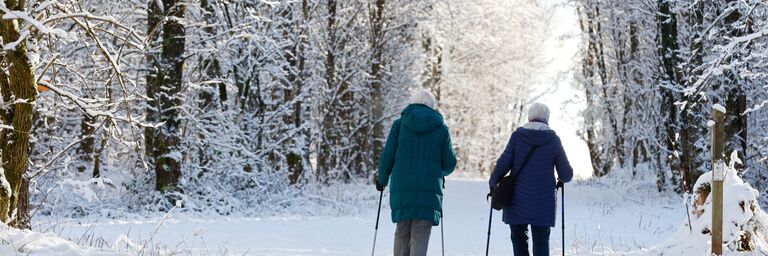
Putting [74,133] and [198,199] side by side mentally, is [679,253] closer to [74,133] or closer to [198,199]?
[198,199]

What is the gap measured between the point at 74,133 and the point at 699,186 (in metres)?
16.3

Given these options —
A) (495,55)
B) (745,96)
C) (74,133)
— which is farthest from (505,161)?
(495,55)

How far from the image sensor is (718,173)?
312 inches

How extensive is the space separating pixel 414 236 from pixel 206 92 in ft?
39.3

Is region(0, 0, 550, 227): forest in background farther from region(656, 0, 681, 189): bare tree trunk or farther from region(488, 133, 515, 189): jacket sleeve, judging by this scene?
region(656, 0, 681, 189): bare tree trunk

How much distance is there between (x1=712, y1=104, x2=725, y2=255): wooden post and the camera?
7.87 metres

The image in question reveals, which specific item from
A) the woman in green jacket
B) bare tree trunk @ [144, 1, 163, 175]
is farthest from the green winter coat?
bare tree trunk @ [144, 1, 163, 175]

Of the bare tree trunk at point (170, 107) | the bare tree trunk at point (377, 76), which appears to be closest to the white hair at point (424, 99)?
the bare tree trunk at point (170, 107)

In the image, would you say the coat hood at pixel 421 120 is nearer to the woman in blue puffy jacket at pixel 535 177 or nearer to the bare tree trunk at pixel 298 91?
the woman in blue puffy jacket at pixel 535 177

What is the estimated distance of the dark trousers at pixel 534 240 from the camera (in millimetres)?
7898

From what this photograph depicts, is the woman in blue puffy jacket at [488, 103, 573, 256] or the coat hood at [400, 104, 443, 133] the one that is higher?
the coat hood at [400, 104, 443, 133]

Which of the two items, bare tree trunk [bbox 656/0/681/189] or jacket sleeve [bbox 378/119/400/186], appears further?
bare tree trunk [bbox 656/0/681/189]

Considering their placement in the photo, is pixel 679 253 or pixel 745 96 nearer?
pixel 679 253

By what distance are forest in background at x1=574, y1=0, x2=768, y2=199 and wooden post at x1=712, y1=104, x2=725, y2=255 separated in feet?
3.86
